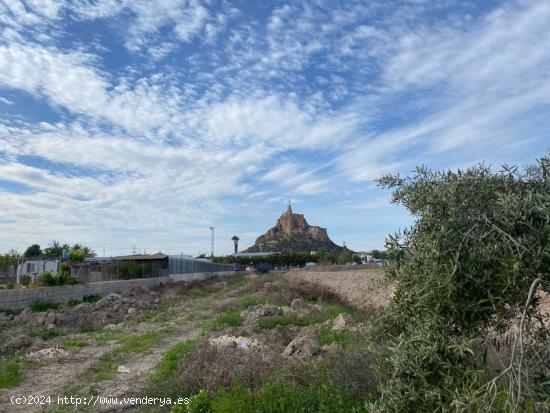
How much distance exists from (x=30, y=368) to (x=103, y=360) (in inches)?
65.6

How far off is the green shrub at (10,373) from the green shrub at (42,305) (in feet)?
40.5

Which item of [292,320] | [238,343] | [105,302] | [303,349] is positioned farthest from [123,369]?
[105,302]

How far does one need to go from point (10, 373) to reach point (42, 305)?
48.4ft

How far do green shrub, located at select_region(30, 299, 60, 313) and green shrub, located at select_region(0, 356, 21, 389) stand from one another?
12.3m

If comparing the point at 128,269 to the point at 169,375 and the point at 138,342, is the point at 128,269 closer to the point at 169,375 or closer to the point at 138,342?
the point at 138,342

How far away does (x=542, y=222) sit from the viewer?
3100 mm

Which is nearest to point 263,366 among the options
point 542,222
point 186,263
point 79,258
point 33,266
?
point 542,222

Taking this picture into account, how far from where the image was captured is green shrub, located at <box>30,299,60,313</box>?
2402 cm

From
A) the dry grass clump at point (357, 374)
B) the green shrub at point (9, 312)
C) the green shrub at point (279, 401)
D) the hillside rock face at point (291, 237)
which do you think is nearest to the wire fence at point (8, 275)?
the green shrub at point (9, 312)

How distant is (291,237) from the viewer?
6388 inches

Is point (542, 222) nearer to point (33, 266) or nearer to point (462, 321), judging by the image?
point (462, 321)

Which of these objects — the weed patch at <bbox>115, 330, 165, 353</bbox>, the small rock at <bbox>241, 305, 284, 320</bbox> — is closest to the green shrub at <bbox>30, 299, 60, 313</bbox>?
the weed patch at <bbox>115, 330, 165, 353</bbox>

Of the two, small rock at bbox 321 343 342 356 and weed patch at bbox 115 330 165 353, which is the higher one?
small rock at bbox 321 343 342 356

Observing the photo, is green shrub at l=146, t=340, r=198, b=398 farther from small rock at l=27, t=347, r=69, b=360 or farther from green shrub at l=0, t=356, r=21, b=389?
small rock at l=27, t=347, r=69, b=360
